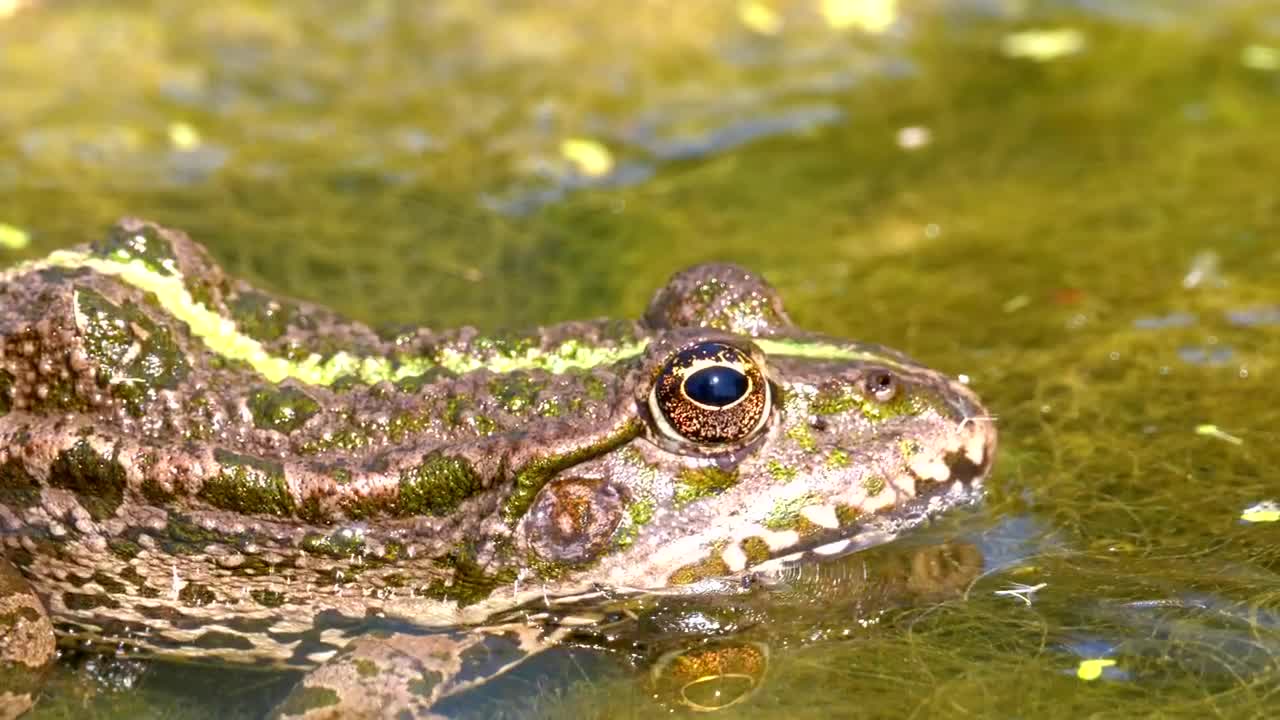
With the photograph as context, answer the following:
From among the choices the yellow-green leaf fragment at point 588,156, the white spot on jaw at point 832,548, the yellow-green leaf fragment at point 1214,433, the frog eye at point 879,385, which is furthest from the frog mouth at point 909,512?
the yellow-green leaf fragment at point 588,156

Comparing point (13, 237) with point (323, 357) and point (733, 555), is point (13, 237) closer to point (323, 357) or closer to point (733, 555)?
Answer: point (323, 357)

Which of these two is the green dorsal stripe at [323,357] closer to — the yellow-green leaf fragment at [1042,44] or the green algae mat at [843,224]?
the green algae mat at [843,224]

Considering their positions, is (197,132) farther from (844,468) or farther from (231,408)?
(844,468)

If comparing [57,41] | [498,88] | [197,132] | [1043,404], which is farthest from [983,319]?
[57,41]

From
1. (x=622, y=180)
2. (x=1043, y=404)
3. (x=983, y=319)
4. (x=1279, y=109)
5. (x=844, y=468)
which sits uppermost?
(x=1279, y=109)

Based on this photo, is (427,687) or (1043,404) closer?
(427,687)

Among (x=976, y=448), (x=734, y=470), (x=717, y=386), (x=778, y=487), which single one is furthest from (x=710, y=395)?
(x=976, y=448)
